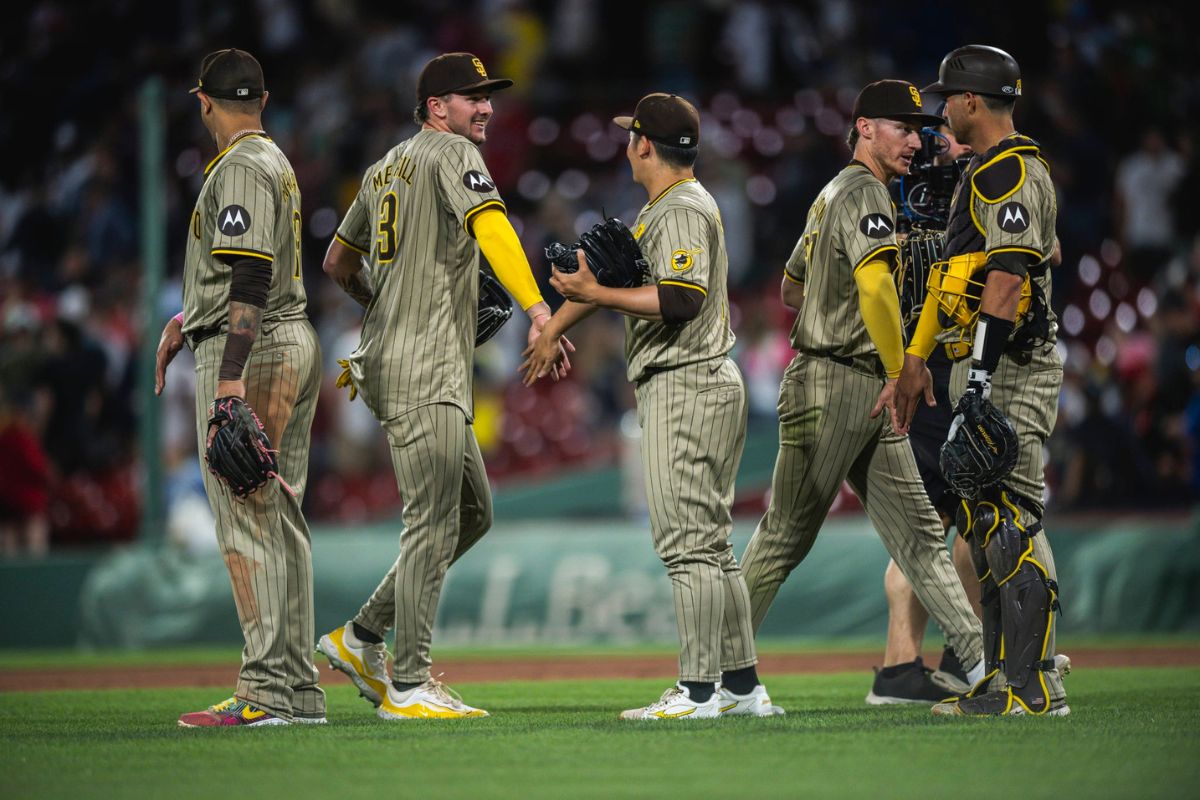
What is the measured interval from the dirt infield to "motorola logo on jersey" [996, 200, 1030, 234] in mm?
3753

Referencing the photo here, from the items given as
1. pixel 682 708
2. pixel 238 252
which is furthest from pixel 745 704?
pixel 238 252

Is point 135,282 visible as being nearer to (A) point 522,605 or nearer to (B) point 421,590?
(A) point 522,605

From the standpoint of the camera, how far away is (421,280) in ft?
20.4

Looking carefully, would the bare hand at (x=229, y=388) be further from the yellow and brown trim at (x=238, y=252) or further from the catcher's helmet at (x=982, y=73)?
the catcher's helmet at (x=982, y=73)

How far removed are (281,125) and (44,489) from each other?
4.93m

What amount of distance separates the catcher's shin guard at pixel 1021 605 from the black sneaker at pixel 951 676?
820 mm

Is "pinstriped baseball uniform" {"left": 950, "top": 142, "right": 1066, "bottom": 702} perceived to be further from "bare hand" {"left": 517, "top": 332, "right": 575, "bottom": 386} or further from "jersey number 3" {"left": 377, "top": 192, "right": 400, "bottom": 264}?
"jersey number 3" {"left": 377, "top": 192, "right": 400, "bottom": 264}

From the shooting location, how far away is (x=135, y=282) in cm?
1523

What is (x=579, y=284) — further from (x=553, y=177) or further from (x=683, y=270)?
(x=553, y=177)

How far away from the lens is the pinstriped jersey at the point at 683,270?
5.89 m

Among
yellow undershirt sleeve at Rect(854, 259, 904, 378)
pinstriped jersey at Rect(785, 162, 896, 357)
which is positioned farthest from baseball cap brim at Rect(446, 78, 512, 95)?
yellow undershirt sleeve at Rect(854, 259, 904, 378)

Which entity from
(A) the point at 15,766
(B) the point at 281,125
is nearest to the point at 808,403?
(A) the point at 15,766

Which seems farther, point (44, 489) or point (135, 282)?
point (135, 282)

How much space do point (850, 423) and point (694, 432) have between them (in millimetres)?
767
